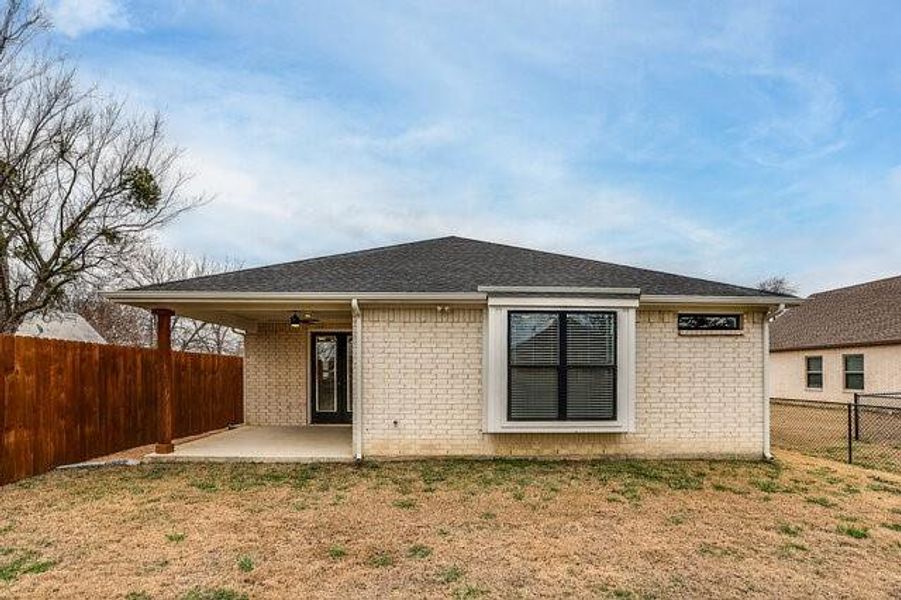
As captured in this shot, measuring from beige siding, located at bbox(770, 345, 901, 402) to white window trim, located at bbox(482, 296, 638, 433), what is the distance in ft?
43.8

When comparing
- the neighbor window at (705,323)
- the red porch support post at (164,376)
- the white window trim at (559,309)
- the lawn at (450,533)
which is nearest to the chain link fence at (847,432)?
the lawn at (450,533)

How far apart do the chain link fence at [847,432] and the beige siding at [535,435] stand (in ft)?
6.43

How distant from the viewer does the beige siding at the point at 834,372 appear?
1670 cm

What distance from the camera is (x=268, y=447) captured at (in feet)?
29.1

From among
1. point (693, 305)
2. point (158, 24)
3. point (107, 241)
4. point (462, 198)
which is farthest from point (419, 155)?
point (693, 305)

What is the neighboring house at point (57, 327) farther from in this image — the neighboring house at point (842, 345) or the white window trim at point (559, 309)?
the neighboring house at point (842, 345)

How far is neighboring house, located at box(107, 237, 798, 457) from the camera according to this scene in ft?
25.7

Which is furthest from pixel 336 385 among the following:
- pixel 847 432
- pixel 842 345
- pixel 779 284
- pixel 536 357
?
pixel 779 284

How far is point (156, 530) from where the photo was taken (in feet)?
16.4

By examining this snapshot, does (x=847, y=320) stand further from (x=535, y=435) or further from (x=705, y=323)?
(x=535, y=435)

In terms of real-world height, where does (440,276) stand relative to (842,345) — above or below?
above

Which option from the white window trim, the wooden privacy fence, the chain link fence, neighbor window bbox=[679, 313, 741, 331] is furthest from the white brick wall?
the wooden privacy fence

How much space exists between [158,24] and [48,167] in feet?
16.9

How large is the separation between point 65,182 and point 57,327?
5618 mm
